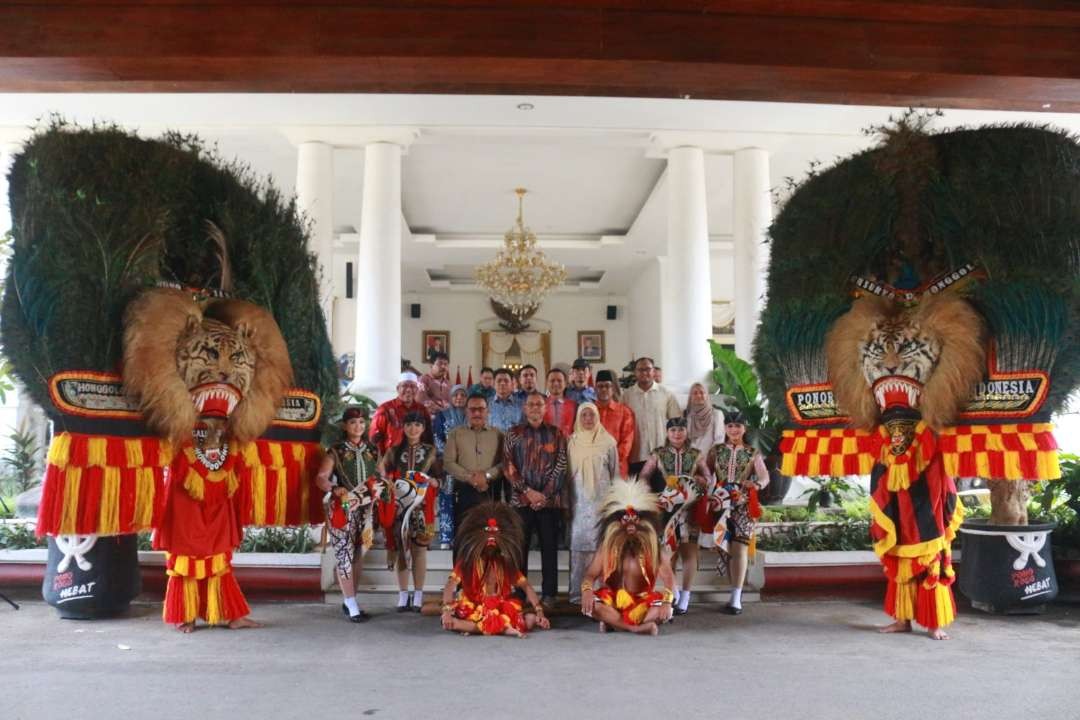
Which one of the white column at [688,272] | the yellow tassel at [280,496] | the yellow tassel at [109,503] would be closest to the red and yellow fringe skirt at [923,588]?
the yellow tassel at [280,496]

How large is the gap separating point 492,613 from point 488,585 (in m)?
0.16

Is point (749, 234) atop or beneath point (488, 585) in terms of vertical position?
atop

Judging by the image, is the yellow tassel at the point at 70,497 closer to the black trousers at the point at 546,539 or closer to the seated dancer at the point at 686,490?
the black trousers at the point at 546,539

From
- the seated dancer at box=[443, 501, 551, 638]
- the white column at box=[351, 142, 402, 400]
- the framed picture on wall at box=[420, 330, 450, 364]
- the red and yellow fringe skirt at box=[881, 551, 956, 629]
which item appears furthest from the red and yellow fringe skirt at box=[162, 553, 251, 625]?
the framed picture on wall at box=[420, 330, 450, 364]

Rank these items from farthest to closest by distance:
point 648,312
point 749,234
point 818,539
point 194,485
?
point 648,312
point 749,234
point 818,539
point 194,485

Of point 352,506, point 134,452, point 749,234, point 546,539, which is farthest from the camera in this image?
point 749,234

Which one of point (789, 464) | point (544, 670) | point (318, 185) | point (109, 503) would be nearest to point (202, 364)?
point (109, 503)

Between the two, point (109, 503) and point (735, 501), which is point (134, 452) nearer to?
point (109, 503)

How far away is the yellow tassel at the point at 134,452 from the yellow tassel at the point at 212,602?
3.73ft

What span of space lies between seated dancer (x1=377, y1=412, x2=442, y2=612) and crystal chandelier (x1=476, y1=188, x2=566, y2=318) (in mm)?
7748

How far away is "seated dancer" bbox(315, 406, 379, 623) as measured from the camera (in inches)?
206

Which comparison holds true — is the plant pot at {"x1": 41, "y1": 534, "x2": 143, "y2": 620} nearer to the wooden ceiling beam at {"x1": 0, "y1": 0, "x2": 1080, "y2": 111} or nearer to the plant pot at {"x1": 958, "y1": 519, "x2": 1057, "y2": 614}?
the wooden ceiling beam at {"x1": 0, "y1": 0, "x2": 1080, "y2": 111}

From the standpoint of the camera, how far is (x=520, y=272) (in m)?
13.4

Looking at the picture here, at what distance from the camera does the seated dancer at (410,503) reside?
5449mm
